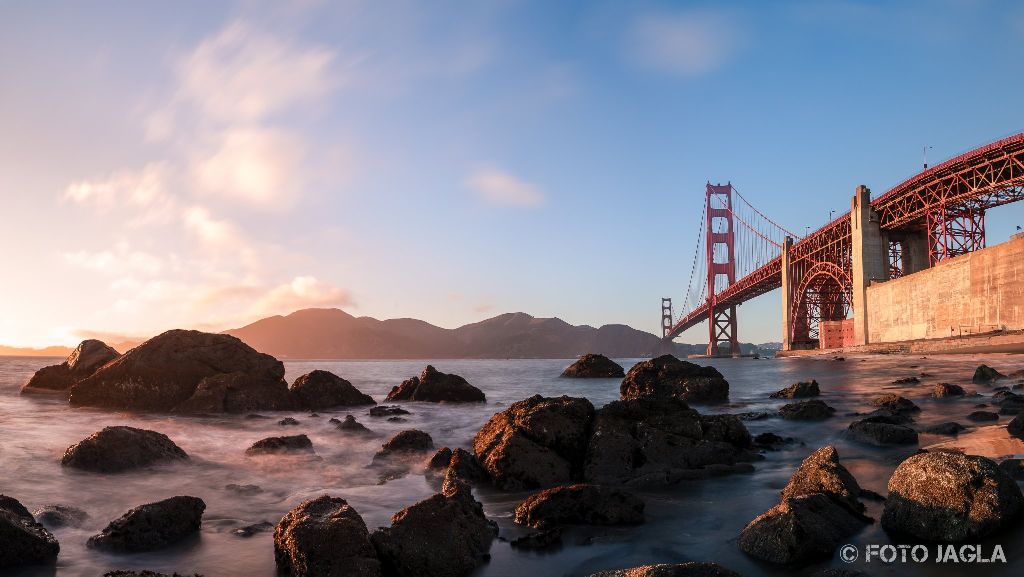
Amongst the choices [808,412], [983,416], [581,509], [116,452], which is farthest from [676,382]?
[116,452]

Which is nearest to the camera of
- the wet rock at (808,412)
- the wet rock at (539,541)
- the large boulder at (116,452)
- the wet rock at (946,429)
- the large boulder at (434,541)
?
the large boulder at (434,541)

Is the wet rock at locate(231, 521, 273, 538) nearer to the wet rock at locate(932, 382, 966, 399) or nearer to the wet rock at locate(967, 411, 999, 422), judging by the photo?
the wet rock at locate(967, 411, 999, 422)

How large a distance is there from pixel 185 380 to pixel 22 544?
45.3 ft

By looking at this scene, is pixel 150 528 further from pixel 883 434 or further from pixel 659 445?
pixel 883 434

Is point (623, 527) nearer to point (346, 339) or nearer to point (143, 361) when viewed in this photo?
point (143, 361)

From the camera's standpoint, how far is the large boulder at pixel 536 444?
7.00 m

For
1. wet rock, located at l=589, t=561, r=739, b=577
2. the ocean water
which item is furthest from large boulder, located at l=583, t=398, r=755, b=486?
wet rock, located at l=589, t=561, r=739, b=577

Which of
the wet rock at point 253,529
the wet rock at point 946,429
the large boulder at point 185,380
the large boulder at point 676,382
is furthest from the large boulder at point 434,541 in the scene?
the large boulder at point 185,380

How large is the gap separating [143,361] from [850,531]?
18985mm

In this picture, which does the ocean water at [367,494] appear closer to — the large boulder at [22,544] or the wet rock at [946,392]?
the large boulder at [22,544]

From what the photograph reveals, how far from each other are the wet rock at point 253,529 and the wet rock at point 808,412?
9.77 m

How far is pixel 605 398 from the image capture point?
20672mm

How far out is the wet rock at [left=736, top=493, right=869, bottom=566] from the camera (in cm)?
415

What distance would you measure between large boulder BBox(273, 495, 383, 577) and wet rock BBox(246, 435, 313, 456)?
5658 millimetres
